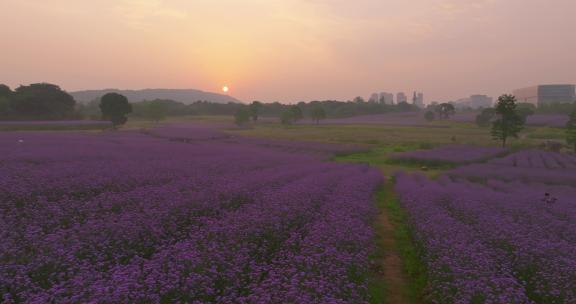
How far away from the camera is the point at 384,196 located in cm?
1555

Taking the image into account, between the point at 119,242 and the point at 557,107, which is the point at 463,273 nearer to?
the point at 119,242

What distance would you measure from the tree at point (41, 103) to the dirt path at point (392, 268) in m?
56.5

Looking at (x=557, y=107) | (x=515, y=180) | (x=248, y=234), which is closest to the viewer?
(x=248, y=234)

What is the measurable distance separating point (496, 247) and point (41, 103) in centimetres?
6076

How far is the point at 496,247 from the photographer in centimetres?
770

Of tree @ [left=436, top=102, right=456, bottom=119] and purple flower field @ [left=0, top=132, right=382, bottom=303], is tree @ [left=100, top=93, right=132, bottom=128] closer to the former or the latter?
purple flower field @ [left=0, top=132, right=382, bottom=303]

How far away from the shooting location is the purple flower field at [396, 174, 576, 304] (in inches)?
215

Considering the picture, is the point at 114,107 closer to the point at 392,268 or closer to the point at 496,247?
the point at 392,268

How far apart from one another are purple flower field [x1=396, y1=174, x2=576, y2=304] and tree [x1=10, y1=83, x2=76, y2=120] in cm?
5644

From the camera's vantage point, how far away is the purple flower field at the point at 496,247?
546cm

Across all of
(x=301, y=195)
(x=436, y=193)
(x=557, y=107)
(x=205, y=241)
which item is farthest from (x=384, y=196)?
(x=557, y=107)

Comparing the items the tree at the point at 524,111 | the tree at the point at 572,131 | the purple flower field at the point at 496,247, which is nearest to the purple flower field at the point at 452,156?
the tree at the point at 572,131

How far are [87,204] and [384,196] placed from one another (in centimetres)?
1131

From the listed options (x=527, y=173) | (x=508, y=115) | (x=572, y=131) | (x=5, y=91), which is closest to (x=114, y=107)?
(x=5, y=91)
